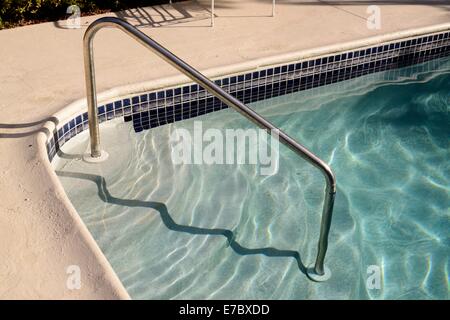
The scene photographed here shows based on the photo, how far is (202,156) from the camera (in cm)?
490

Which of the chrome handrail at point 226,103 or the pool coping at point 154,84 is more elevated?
the chrome handrail at point 226,103

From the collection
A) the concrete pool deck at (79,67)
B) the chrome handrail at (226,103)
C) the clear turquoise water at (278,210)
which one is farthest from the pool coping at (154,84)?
the chrome handrail at (226,103)

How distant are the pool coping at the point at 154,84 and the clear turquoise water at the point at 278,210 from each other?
24 cm

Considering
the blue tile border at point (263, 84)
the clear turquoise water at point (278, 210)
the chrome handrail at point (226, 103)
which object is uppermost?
the chrome handrail at point (226, 103)

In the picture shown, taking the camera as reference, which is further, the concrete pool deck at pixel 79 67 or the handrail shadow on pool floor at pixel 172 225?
the handrail shadow on pool floor at pixel 172 225

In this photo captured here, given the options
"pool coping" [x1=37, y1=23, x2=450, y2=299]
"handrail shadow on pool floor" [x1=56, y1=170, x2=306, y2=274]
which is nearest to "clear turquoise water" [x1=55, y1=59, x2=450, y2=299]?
"handrail shadow on pool floor" [x1=56, y1=170, x2=306, y2=274]

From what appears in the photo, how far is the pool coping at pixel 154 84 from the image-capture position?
3543 millimetres

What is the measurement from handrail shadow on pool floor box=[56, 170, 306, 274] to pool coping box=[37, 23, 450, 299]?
0.42 meters

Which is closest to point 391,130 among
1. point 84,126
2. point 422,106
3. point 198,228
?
point 422,106

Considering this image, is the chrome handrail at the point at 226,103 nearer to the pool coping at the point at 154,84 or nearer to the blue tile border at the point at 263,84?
the pool coping at the point at 154,84

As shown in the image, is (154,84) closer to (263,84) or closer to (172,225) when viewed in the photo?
(263,84)

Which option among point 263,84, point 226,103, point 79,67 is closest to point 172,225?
point 226,103

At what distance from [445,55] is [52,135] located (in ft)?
13.7
